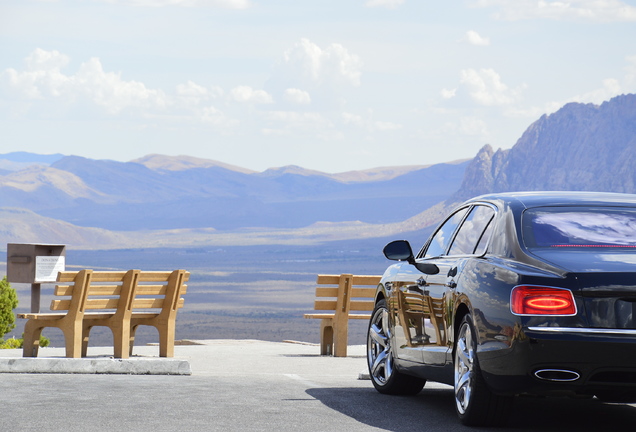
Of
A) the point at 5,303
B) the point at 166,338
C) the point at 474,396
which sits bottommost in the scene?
the point at 5,303

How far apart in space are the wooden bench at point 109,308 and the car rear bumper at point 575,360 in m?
7.24

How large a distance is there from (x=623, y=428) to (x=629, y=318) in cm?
130

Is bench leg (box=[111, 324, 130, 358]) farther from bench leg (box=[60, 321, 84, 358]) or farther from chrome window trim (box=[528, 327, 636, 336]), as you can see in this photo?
chrome window trim (box=[528, 327, 636, 336])

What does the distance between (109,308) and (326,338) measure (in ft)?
11.1

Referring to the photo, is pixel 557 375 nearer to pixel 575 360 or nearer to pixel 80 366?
pixel 575 360

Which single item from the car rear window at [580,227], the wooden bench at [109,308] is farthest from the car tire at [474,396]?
the wooden bench at [109,308]

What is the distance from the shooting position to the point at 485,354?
6.62 m

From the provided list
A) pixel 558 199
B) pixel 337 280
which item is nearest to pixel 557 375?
pixel 558 199

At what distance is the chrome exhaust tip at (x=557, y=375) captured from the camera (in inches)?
244

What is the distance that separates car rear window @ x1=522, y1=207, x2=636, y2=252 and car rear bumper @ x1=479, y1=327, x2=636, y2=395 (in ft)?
2.53

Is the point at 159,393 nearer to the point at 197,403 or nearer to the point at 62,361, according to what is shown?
the point at 197,403

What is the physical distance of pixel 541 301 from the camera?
20.6 ft

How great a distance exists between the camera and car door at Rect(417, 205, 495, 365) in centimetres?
743

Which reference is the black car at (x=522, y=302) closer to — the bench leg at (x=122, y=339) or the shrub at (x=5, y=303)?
the bench leg at (x=122, y=339)
